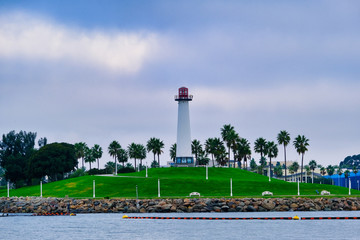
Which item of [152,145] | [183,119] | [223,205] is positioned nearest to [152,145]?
[152,145]

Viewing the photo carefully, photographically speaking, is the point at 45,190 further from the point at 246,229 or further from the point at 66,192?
the point at 246,229

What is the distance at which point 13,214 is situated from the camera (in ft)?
396

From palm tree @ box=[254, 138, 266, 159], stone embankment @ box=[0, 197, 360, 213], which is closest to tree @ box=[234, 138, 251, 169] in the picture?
palm tree @ box=[254, 138, 266, 159]

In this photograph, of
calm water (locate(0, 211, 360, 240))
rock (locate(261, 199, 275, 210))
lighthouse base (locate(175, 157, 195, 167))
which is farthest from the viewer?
lighthouse base (locate(175, 157, 195, 167))

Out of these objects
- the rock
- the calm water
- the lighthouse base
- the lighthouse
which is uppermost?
the lighthouse

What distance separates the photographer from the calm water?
236ft

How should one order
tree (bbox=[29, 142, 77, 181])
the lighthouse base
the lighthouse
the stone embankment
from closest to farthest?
the stone embankment → the lighthouse → the lighthouse base → tree (bbox=[29, 142, 77, 181])

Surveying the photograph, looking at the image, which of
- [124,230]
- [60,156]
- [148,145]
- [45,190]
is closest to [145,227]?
[124,230]

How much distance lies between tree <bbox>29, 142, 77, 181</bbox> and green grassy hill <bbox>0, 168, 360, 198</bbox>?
2110 cm

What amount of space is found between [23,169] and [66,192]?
182 feet

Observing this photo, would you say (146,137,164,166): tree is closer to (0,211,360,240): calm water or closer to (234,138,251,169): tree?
(234,138,251,169): tree

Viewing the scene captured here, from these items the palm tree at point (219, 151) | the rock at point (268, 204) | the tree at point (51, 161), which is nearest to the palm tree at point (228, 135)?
the palm tree at point (219, 151)

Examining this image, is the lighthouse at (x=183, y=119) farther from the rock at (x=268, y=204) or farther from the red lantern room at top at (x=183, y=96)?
the rock at (x=268, y=204)

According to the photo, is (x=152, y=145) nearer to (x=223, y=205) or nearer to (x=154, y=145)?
(x=154, y=145)
